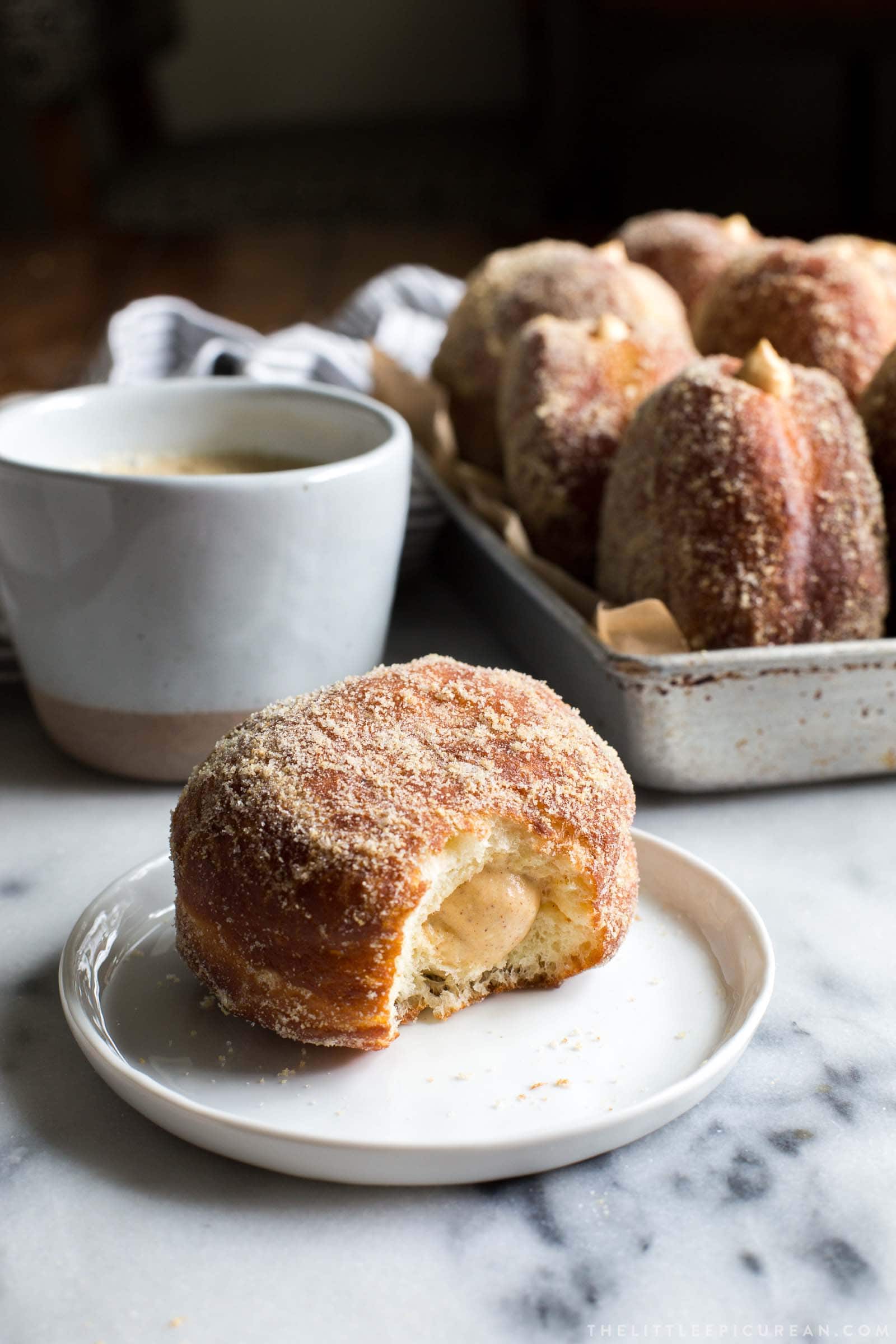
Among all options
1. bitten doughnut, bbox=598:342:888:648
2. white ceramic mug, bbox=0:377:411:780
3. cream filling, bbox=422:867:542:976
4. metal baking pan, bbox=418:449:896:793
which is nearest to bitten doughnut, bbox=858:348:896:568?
bitten doughnut, bbox=598:342:888:648

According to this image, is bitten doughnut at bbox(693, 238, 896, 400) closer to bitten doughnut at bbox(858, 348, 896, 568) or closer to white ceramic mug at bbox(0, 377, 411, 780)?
bitten doughnut at bbox(858, 348, 896, 568)

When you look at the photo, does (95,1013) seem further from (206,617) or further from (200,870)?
(206,617)

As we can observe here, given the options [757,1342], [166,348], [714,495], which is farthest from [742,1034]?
[166,348]

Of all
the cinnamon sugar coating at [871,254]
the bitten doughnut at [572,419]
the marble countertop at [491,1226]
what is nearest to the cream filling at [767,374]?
the bitten doughnut at [572,419]

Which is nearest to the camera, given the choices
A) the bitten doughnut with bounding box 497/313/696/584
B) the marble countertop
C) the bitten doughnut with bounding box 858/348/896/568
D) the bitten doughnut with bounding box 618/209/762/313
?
the marble countertop

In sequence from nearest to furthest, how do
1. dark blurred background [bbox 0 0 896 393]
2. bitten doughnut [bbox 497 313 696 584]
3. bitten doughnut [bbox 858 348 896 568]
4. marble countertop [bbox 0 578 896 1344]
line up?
marble countertop [bbox 0 578 896 1344] → bitten doughnut [bbox 858 348 896 568] → bitten doughnut [bbox 497 313 696 584] → dark blurred background [bbox 0 0 896 393]

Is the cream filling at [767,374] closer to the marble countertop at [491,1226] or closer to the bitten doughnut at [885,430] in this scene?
the bitten doughnut at [885,430]

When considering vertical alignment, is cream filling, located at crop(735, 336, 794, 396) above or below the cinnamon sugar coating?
above
